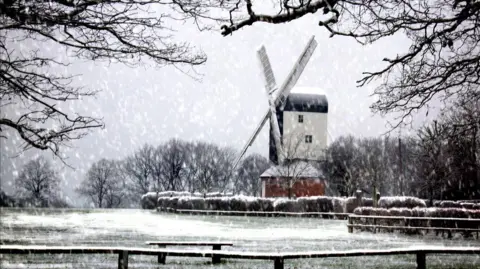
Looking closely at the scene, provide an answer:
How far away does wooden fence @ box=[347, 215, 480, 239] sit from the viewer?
23.7 metres

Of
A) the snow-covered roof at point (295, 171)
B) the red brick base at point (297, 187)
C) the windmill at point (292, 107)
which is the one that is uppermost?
the windmill at point (292, 107)

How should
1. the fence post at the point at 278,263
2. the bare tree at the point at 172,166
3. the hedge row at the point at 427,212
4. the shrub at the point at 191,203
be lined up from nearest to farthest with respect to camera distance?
1. the fence post at the point at 278,263
2. the hedge row at the point at 427,212
3. the shrub at the point at 191,203
4. the bare tree at the point at 172,166

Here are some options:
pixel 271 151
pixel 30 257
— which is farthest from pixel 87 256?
pixel 271 151

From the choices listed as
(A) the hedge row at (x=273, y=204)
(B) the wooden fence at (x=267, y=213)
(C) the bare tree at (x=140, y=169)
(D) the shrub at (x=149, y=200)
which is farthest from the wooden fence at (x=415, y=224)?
(C) the bare tree at (x=140, y=169)

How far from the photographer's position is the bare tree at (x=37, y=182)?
329ft

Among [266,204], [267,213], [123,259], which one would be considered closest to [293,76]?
[266,204]

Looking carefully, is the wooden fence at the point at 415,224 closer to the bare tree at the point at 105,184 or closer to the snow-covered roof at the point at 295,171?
the snow-covered roof at the point at 295,171

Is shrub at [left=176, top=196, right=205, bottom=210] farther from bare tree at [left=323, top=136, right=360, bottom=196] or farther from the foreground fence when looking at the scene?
the foreground fence

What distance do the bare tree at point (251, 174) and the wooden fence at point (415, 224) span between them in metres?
66.3

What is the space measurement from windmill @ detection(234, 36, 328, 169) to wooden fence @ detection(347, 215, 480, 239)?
114 feet

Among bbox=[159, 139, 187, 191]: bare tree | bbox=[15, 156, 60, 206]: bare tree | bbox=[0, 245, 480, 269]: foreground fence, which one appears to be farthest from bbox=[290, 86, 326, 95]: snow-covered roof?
bbox=[0, 245, 480, 269]: foreground fence

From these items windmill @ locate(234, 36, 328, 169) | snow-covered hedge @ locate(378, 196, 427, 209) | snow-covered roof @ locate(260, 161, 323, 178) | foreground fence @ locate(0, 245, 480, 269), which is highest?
windmill @ locate(234, 36, 328, 169)

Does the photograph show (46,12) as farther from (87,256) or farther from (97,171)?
(97,171)

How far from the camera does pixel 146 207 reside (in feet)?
221
